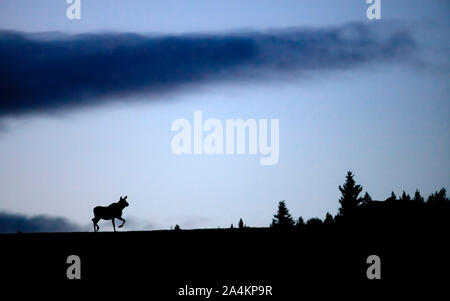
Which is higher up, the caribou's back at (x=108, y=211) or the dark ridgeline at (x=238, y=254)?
the caribou's back at (x=108, y=211)

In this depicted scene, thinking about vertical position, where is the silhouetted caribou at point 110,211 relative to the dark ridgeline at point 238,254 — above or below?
above

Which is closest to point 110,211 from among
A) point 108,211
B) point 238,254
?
point 108,211

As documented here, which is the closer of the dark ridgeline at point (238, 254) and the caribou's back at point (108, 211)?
the dark ridgeline at point (238, 254)

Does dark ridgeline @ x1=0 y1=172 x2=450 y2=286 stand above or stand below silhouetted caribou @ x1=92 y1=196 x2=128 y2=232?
below

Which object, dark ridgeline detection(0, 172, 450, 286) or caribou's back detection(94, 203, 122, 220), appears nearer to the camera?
dark ridgeline detection(0, 172, 450, 286)

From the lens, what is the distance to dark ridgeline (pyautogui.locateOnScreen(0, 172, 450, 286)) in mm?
24359

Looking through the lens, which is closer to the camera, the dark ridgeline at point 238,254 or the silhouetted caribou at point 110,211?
the dark ridgeline at point 238,254

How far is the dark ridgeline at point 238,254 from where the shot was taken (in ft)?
79.9

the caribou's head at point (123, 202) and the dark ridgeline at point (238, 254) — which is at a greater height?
the caribou's head at point (123, 202)

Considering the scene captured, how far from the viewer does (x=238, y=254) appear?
25688 mm

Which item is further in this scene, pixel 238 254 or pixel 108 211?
pixel 108 211

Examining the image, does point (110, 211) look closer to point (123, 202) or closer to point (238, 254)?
point (123, 202)
